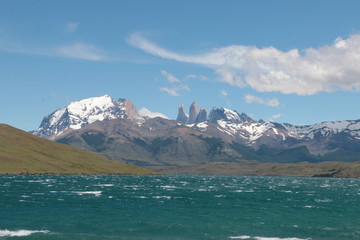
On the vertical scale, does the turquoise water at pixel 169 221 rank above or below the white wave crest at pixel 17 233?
above

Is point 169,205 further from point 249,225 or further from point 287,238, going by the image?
point 287,238

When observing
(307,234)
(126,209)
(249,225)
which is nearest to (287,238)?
(307,234)

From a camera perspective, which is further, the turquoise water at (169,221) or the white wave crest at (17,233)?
the turquoise water at (169,221)

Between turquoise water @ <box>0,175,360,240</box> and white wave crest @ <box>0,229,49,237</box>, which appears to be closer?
white wave crest @ <box>0,229,49,237</box>

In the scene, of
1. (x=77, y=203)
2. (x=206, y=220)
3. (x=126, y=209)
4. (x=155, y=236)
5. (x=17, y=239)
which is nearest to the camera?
(x=17, y=239)

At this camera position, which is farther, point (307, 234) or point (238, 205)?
point (238, 205)

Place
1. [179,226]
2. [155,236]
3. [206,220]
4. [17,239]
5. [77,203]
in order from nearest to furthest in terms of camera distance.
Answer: [17,239], [155,236], [179,226], [206,220], [77,203]

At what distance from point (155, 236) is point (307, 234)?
73.8ft

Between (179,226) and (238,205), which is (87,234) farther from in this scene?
(238,205)

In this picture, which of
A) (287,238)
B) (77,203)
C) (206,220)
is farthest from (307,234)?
(77,203)

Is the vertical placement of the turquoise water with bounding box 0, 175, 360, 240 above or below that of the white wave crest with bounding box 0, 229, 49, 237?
above

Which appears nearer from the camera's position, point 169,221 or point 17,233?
point 17,233

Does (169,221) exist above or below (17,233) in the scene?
above

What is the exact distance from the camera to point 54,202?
10512 centimetres
